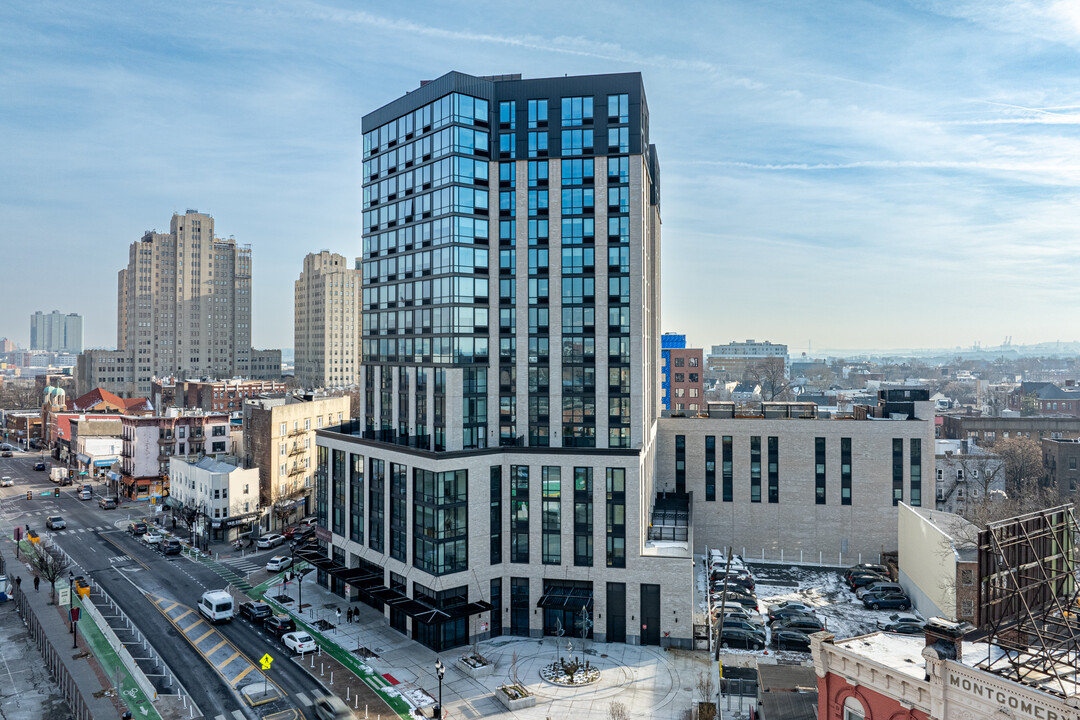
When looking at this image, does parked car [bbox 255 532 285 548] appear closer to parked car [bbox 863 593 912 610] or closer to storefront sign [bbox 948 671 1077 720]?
parked car [bbox 863 593 912 610]

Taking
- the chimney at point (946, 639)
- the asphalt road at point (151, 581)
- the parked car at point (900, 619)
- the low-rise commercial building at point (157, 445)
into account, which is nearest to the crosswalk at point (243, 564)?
the asphalt road at point (151, 581)

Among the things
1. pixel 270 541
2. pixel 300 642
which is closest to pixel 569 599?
pixel 300 642

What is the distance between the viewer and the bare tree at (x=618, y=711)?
40062 millimetres

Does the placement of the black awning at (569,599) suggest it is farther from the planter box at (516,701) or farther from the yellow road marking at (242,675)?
the yellow road marking at (242,675)

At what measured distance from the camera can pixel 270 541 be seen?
269ft

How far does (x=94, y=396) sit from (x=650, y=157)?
153253 millimetres

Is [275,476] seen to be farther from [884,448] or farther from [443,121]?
[884,448]

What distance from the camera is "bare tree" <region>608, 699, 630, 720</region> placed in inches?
1577

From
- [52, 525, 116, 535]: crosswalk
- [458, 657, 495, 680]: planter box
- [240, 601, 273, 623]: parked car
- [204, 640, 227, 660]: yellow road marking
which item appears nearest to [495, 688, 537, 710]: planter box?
[458, 657, 495, 680]: planter box

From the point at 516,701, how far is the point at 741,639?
19765mm

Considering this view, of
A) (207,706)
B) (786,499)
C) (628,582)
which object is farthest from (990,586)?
(786,499)

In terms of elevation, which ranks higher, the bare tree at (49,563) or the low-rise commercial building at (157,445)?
the low-rise commercial building at (157,445)

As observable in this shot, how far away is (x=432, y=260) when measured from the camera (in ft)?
192

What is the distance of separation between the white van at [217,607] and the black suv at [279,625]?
3.97 m
